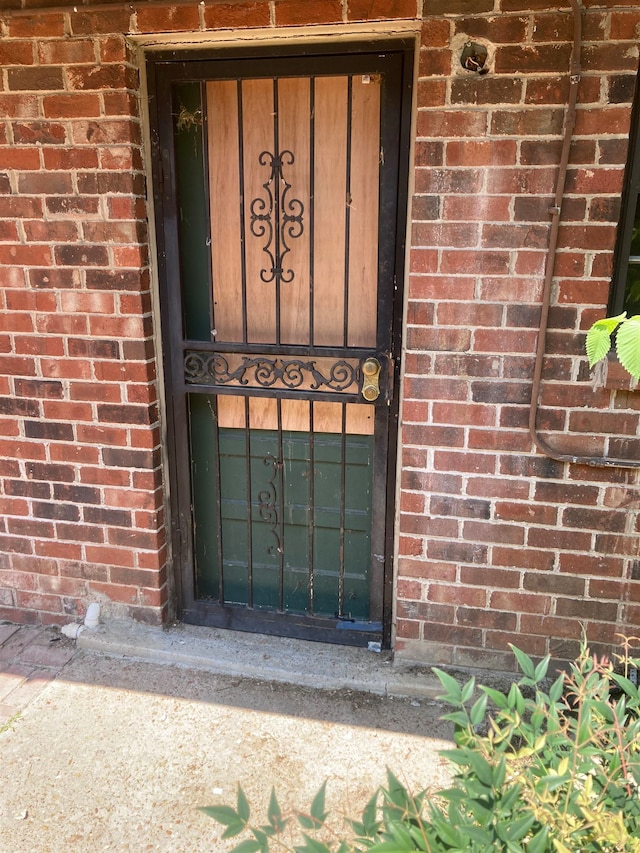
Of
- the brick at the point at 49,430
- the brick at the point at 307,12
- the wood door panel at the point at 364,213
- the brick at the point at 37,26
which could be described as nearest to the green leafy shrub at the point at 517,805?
the wood door panel at the point at 364,213

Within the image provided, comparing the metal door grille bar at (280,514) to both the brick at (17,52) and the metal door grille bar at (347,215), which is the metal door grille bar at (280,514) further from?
the brick at (17,52)

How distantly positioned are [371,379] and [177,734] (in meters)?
1.60

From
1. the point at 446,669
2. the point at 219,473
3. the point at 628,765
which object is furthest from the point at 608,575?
the point at 219,473

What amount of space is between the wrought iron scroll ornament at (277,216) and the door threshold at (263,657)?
65.0 inches

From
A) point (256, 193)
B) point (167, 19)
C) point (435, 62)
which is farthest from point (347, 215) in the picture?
point (167, 19)

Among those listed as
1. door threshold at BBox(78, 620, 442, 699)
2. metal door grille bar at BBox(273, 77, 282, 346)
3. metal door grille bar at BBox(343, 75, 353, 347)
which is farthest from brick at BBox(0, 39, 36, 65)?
door threshold at BBox(78, 620, 442, 699)

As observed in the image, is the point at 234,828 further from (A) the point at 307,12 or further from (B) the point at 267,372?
(A) the point at 307,12

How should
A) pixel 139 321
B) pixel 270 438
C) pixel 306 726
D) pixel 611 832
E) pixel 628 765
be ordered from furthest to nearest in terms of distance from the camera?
1. pixel 270 438
2. pixel 139 321
3. pixel 306 726
4. pixel 628 765
5. pixel 611 832

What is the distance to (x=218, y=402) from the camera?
3.02m

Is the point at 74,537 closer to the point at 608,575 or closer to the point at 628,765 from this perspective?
the point at 608,575

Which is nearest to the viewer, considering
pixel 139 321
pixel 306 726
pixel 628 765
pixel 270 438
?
pixel 628 765

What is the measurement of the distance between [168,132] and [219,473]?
148 cm

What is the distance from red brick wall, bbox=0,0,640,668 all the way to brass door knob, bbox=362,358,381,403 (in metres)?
0.16

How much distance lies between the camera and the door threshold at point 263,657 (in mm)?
2824
